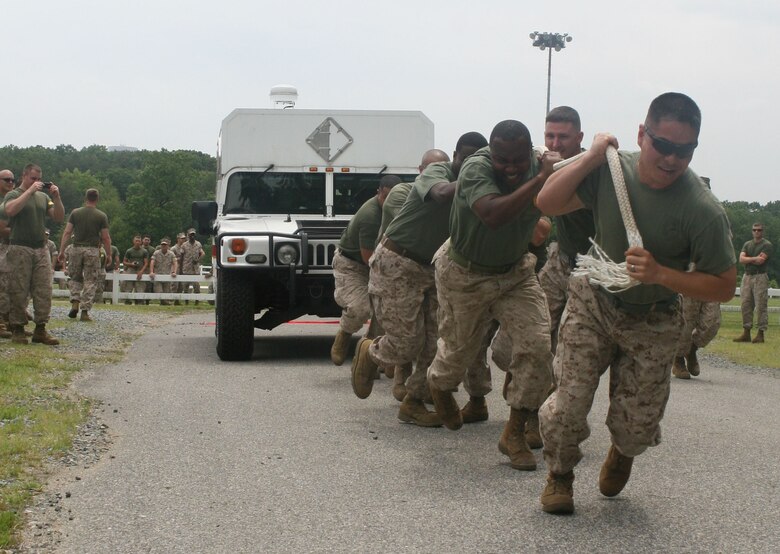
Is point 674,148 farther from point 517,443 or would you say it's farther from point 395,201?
point 395,201

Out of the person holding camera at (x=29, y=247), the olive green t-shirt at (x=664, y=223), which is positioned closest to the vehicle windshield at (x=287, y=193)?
the person holding camera at (x=29, y=247)

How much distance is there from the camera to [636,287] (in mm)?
5207

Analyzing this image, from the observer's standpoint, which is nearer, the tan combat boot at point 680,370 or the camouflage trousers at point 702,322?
the camouflage trousers at point 702,322

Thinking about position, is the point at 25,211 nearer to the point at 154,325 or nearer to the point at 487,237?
the point at 154,325

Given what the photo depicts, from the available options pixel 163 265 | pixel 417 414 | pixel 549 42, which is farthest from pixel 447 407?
pixel 549 42

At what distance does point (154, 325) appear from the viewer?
1930 cm

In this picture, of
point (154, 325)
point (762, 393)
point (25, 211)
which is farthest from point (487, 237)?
point (154, 325)

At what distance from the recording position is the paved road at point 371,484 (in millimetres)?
5023

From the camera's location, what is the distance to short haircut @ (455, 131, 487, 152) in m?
7.67

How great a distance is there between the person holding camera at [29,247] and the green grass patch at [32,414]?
391 mm

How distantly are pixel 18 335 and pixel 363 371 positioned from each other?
19.8 ft

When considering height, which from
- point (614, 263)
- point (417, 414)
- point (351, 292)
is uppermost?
point (614, 263)

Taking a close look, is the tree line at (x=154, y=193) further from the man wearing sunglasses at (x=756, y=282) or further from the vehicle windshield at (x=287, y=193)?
the vehicle windshield at (x=287, y=193)

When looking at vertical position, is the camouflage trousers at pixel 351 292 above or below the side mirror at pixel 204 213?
below
